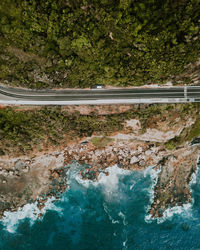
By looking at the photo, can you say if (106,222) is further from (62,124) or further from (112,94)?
(112,94)

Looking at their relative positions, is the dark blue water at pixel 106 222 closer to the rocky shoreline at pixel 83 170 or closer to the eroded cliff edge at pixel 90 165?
the rocky shoreline at pixel 83 170

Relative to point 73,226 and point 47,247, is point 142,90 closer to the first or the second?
point 73,226

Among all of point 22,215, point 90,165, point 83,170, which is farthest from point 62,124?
point 22,215

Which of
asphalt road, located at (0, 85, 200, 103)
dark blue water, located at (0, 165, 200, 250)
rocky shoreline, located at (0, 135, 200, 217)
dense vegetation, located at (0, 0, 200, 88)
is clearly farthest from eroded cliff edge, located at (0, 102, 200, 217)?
dense vegetation, located at (0, 0, 200, 88)

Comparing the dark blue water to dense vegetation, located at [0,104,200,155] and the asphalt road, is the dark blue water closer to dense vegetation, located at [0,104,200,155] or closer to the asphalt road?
dense vegetation, located at [0,104,200,155]

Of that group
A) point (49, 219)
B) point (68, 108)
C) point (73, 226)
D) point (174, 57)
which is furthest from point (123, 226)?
point (174, 57)
